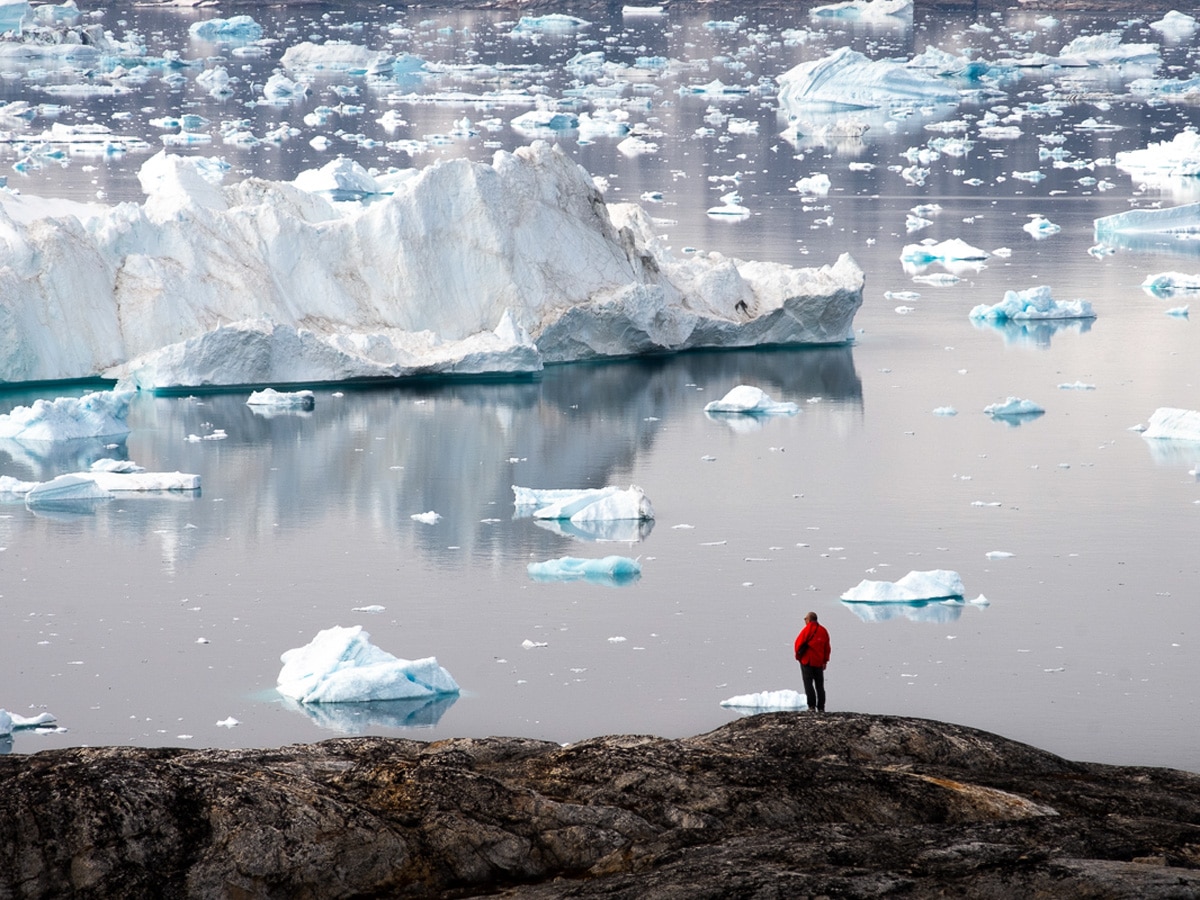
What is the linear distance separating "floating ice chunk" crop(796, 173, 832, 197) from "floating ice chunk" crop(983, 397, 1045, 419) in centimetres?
1626

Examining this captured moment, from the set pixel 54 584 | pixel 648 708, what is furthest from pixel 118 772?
pixel 54 584

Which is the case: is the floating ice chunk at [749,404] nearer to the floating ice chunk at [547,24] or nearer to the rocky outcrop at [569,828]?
the rocky outcrop at [569,828]

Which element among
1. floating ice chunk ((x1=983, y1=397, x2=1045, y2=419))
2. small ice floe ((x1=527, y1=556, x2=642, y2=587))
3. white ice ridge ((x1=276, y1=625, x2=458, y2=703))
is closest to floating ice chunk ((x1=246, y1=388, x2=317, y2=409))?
small ice floe ((x1=527, y1=556, x2=642, y2=587))

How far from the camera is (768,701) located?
10.3m

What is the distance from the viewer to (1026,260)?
26531 millimetres

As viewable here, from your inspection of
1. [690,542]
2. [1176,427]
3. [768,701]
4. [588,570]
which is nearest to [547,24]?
[1176,427]

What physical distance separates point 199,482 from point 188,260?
3997 millimetres

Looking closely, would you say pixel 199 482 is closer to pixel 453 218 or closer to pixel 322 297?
pixel 322 297

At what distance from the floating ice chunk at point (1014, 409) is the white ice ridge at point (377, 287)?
302cm

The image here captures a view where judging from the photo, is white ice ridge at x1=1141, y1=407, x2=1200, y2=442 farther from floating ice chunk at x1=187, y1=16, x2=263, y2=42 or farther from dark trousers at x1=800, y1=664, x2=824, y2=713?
floating ice chunk at x1=187, y1=16, x2=263, y2=42

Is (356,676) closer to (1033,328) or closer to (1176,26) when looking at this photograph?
(1033,328)

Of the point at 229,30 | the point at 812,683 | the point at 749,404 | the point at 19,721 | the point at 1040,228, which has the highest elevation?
the point at 229,30

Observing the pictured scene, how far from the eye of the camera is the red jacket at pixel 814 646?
9.30 m

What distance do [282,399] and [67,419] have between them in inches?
82.4
